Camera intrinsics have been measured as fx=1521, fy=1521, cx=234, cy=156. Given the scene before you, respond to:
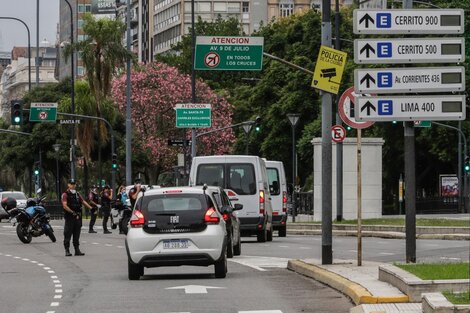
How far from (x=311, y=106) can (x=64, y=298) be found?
6798cm

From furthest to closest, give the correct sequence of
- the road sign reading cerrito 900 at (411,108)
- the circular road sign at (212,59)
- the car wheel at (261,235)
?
the circular road sign at (212,59), the car wheel at (261,235), the road sign reading cerrito 900 at (411,108)

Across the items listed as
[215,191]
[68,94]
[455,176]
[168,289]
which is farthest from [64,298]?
[68,94]

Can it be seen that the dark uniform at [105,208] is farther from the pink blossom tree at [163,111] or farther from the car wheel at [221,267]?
the pink blossom tree at [163,111]

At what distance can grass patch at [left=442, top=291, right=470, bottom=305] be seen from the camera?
1493cm

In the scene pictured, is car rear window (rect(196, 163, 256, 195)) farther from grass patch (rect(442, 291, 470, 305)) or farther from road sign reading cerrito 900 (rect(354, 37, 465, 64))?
grass patch (rect(442, 291, 470, 305))

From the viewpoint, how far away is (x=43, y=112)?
77812mm

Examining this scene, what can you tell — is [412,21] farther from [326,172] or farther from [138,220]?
[138,220]

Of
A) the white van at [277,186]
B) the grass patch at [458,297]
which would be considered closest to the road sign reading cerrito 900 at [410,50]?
the grass patch at [458,297]

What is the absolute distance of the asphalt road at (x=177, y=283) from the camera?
1923 cm

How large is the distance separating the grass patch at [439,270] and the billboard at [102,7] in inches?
6901

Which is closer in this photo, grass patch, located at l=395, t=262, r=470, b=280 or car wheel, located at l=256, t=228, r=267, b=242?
grass patch, located at l=395, t=262, r=470, b=280

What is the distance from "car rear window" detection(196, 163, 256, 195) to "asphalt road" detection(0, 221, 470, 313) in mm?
1537

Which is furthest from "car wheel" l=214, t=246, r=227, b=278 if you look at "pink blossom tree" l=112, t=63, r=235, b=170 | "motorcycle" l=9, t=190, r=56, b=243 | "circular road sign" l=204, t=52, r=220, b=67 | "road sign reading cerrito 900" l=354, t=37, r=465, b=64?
"pink blossom tree" l=112, t=63, r=235, b=170

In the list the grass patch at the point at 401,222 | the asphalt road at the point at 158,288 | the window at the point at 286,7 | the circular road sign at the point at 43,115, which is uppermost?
the window at the point at 286,7
